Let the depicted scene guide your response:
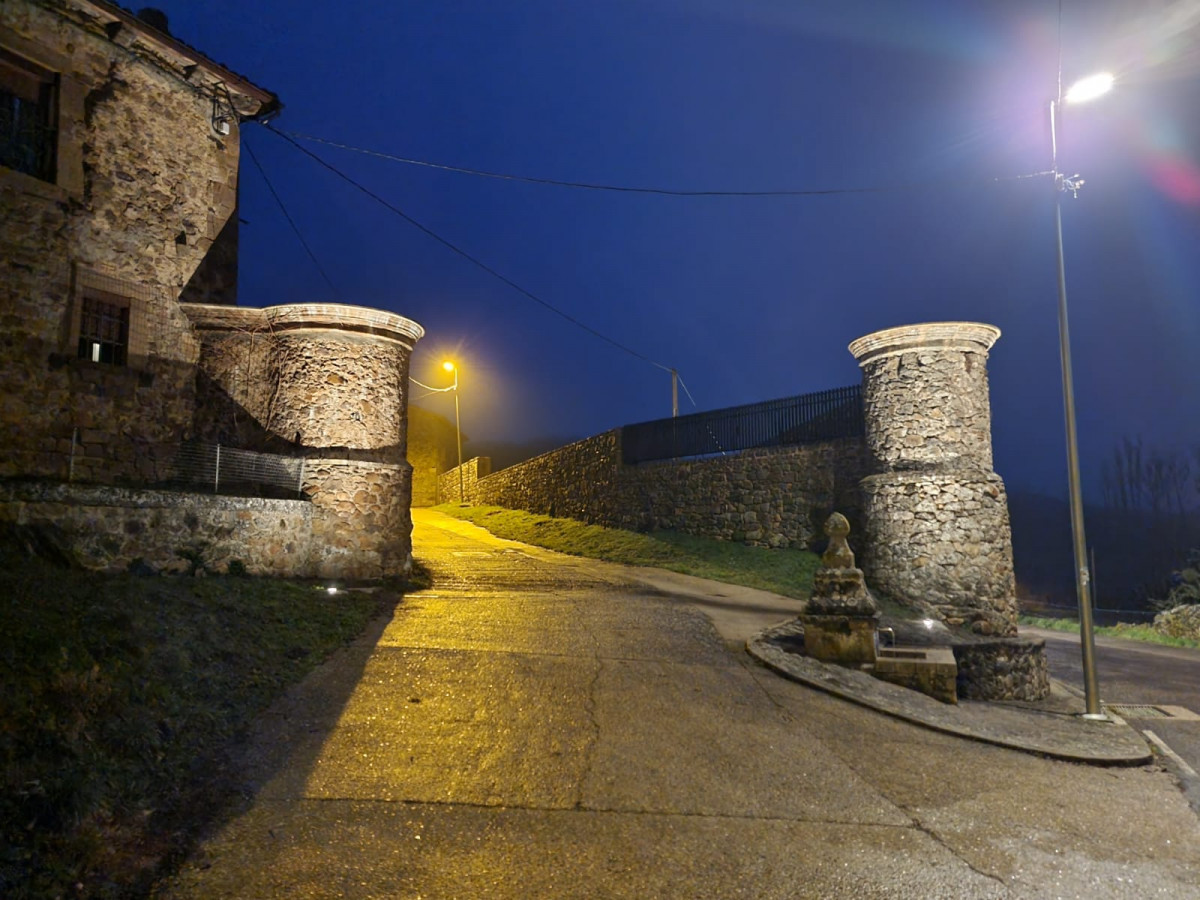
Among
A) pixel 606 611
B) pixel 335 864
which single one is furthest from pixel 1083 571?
pixel 335 864

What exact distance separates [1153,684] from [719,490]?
9536 mm

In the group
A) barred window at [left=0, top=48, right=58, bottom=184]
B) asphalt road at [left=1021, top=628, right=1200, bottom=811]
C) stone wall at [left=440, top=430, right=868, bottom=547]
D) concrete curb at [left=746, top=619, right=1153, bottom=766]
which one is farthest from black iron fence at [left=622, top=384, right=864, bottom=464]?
barred window at [left=0, top=48, right=58, bottom=184]

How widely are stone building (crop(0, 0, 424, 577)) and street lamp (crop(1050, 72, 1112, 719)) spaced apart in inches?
374

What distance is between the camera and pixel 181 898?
3.23 m

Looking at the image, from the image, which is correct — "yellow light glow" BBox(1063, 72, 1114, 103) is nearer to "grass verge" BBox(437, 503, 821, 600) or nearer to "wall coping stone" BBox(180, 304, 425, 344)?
"grass verge" BBox(437, 503, 821, 600)

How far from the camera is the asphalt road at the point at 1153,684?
759 centimetres

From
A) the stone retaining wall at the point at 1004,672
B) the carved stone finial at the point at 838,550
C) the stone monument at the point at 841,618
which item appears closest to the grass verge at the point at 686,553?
the stone retaining wall at the point at 1004,672

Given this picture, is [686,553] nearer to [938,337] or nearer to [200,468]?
[938,337]

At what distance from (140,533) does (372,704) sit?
4792mm

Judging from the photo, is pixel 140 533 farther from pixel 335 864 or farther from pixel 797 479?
pixel 797 479

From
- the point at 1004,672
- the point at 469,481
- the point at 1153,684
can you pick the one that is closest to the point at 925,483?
the point at 1153,684

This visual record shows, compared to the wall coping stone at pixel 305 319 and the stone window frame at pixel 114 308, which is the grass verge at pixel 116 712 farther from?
the wall coping stone at pixel 305 319

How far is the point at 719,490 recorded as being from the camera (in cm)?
1839

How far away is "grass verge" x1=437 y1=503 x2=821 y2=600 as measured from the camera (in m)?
15.1
